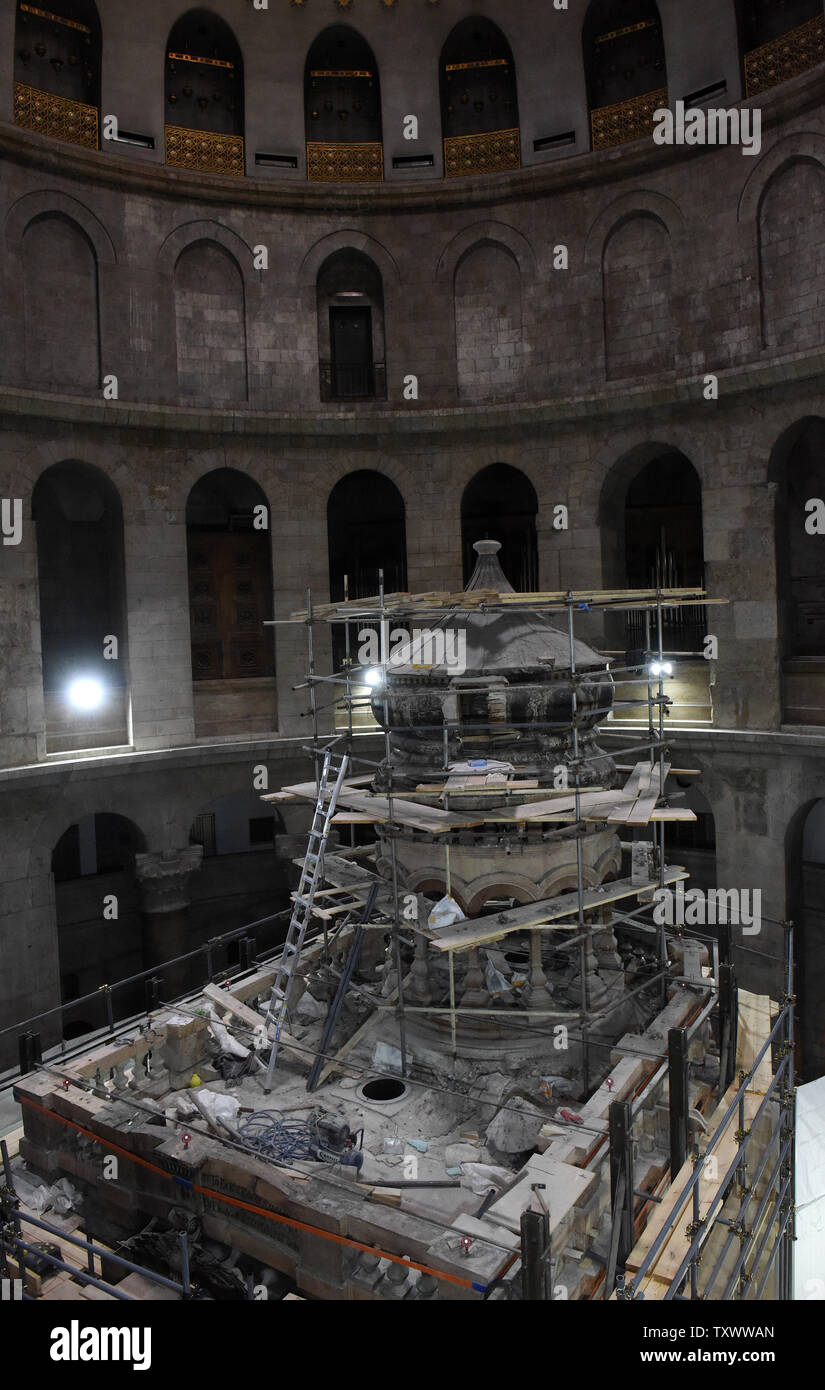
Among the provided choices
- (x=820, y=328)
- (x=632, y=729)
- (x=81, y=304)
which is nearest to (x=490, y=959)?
(x=632, y=729)

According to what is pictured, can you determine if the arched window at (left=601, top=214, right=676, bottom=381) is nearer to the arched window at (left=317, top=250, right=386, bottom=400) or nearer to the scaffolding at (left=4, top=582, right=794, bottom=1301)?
the arched window at (left=317, top=250, right=386, bottom=400)

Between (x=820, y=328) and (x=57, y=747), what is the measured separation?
17522 millimetres

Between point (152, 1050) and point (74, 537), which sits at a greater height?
point (74, 537)

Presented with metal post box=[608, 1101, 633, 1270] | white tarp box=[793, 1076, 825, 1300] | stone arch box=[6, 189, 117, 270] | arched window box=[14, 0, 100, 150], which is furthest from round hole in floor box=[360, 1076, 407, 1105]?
arched window box=[14, 0, 100, 150]

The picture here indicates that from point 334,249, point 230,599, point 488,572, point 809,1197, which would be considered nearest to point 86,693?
point 230,599

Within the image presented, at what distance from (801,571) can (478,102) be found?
13610 millimetres

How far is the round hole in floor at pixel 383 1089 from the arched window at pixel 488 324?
649 inches

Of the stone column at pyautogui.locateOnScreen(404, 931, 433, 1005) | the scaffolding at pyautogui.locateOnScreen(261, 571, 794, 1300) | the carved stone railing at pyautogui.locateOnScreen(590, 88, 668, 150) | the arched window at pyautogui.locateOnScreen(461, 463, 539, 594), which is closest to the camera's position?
the scaffolding at pyautogui.locateOnScreen(261, 571, 794, 1300)

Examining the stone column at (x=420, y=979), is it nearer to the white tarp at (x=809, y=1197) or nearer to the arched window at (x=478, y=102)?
the white tarp at (x=809, y=1197)

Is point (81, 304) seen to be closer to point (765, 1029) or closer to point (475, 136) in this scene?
point (475, 136)

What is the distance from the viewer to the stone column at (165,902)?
22.2 metres

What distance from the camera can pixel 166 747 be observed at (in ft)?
73.5

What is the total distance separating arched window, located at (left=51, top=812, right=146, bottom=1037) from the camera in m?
24.7

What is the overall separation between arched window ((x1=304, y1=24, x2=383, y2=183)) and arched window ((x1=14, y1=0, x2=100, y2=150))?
16.0 feet
